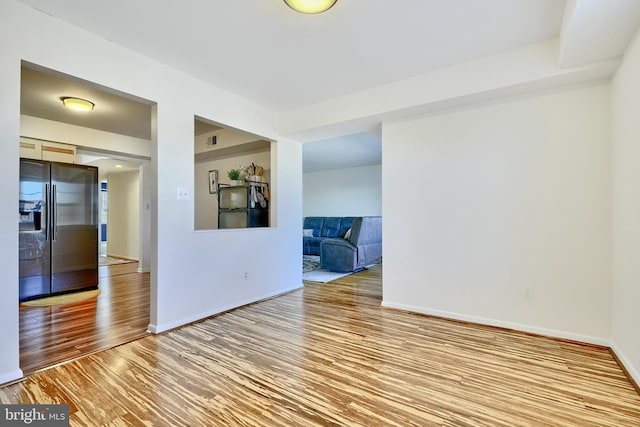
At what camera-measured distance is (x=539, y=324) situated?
8.60 ft

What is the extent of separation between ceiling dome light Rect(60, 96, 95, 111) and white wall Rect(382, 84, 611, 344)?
3554 millimetres

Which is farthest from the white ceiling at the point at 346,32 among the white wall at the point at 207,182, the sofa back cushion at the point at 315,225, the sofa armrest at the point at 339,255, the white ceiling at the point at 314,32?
the sofa back cushion at the point at 315,225

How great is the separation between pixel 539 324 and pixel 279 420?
244 cm

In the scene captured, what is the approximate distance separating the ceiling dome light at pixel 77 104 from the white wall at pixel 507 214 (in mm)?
3554

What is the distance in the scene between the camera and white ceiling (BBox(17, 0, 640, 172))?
196 centimetres

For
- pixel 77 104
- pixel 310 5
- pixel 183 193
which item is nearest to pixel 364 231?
pixel 183 193

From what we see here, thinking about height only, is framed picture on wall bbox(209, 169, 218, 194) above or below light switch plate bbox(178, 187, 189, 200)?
above

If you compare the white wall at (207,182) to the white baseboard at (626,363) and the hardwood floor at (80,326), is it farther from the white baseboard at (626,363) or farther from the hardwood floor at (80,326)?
the white baseboard at (626,363)

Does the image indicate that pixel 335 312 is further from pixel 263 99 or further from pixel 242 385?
pixel 263 99

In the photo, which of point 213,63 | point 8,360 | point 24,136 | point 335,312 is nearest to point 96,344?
point 8,360

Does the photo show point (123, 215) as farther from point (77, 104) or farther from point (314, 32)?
point (314, 32)

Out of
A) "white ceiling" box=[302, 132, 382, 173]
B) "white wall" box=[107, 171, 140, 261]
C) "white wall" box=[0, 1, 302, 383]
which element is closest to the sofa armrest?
"white wall" box=[0, 1, 302, 383]

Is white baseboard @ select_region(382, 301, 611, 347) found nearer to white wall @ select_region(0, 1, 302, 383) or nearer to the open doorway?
white wall @ select_region(0, 1, 302, 383)

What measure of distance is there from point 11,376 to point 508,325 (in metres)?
3.82
